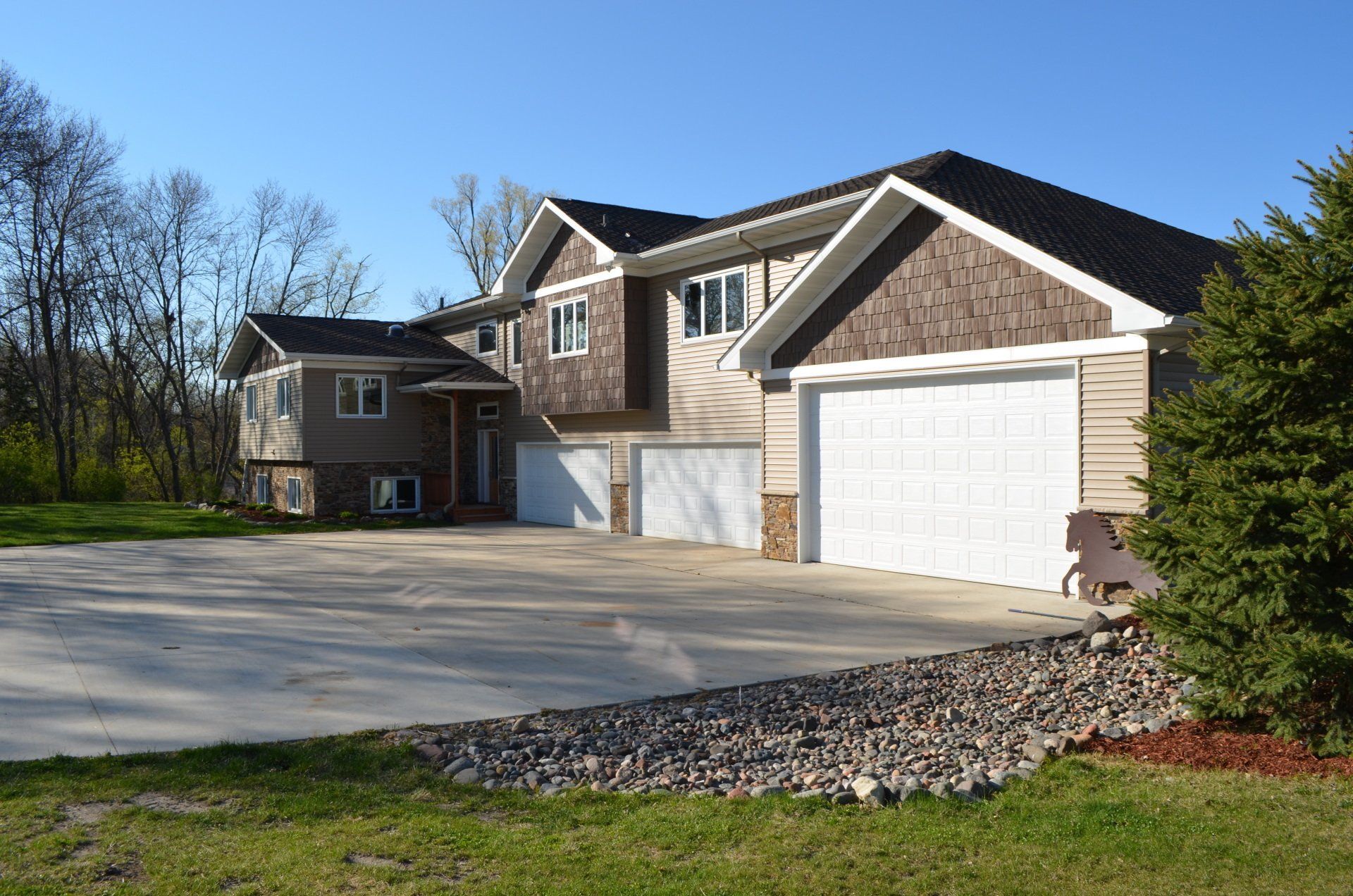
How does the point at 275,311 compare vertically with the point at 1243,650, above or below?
above

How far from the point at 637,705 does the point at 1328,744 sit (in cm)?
421

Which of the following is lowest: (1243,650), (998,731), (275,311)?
(998,731)

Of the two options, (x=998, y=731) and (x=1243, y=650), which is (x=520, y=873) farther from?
(x=1243, y=650)

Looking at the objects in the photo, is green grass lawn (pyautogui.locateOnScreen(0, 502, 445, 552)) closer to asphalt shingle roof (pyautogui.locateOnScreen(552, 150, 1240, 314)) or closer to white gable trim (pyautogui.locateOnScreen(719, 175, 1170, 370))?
asphalt shingle roof (pyautogui.locateOnScreen(552, 150, 1240, 314))

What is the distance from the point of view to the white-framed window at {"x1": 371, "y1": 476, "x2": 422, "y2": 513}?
86.5 ft

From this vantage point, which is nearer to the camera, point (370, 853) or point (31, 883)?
point (31, 883)

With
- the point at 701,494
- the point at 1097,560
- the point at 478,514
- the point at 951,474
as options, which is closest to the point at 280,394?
the point at 478,514

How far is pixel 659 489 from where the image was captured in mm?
20422

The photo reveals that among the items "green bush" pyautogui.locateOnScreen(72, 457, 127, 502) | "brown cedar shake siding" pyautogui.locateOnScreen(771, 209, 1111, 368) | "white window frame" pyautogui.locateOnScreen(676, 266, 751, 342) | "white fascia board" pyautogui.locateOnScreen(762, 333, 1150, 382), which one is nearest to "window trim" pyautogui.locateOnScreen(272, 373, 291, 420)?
"green bush" pyautogui.locateOnScreen(72, 457, 127, 502)

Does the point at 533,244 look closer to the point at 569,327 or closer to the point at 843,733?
the point at 569,327

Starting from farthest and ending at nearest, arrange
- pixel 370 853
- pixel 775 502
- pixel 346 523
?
pixel 346 523 < pixel 775 502 < pixel 370 853

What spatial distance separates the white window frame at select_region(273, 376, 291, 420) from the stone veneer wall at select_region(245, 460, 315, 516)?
118 centimetres

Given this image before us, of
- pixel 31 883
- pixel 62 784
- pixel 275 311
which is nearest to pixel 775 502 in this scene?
pixel 62 784

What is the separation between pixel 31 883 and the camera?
423 cm
